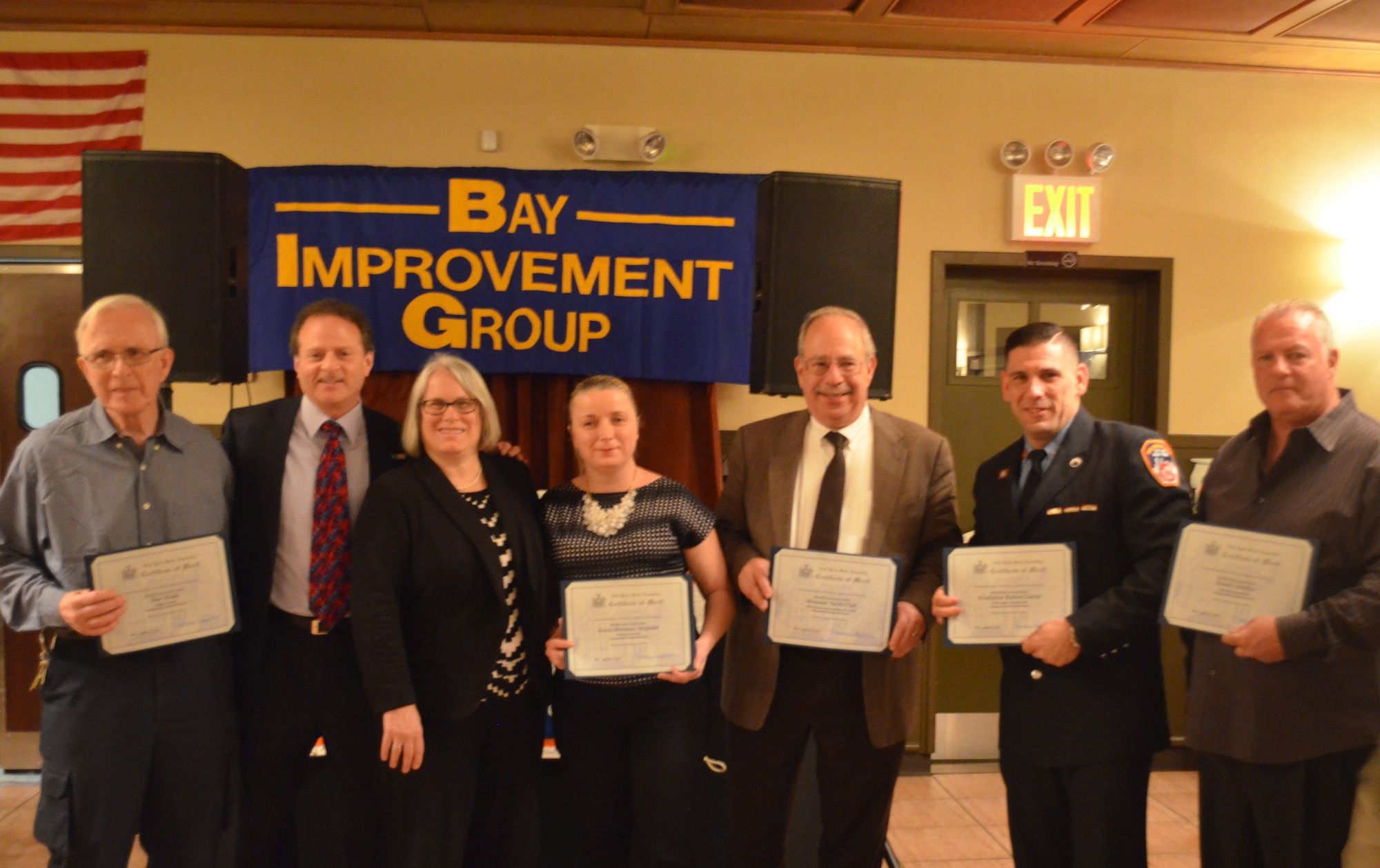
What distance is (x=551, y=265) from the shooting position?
3463 mm

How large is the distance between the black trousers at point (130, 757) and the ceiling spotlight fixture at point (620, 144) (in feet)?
8.26

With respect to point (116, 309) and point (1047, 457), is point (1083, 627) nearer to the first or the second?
point (1047, 457)

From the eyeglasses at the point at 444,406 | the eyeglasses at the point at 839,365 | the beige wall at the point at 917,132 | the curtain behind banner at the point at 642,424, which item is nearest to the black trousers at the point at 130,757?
the eyeglasses at the point at 444,406

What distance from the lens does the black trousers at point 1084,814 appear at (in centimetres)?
192

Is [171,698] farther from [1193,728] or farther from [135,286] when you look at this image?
[1193,728]

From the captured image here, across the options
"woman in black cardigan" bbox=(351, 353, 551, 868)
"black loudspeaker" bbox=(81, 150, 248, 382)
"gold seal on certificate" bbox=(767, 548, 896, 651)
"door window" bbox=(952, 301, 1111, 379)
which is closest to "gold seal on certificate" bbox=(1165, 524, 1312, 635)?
"gold seal on certificate" bbox=(767, 548, 896, 651)

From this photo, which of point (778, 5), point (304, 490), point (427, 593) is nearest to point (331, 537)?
point (304, 490)

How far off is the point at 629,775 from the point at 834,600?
0.63m

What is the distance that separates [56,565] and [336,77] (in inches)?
102

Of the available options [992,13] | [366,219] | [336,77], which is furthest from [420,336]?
[992,13]

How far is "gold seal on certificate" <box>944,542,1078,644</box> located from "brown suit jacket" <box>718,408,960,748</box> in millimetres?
112

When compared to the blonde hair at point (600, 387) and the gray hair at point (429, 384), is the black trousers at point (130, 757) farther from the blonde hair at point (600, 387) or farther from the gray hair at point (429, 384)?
the blonde hair at point (600, 387)

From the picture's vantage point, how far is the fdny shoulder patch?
1945 mm

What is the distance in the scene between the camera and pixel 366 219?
3416 millimetres
